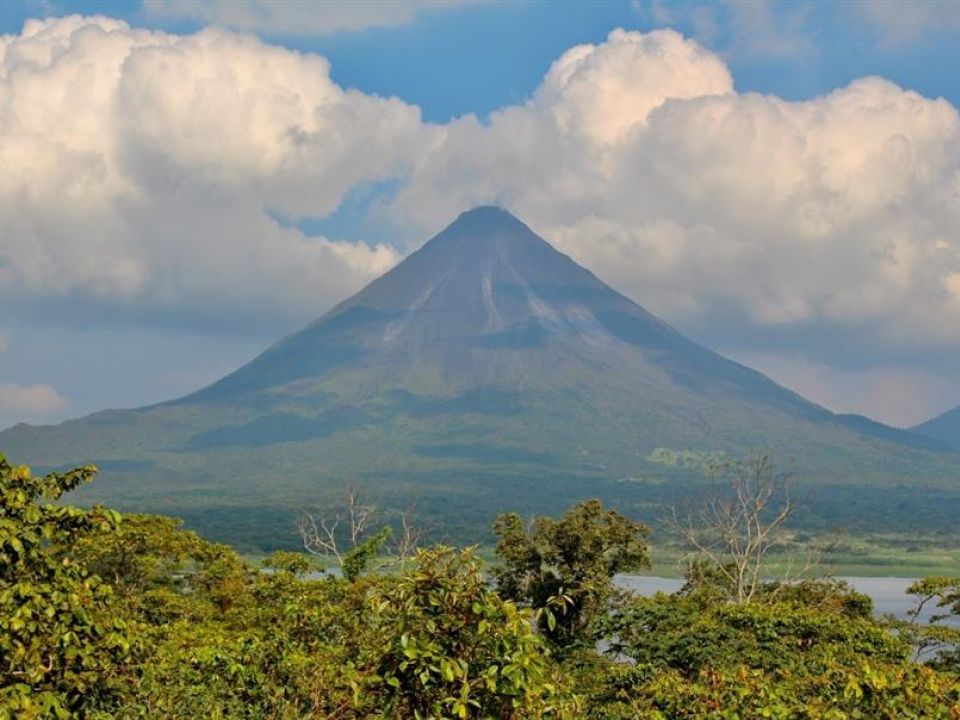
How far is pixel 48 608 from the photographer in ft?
26.6

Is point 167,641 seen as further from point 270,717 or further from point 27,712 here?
point 27,712

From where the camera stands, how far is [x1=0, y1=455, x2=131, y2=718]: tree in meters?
8.05

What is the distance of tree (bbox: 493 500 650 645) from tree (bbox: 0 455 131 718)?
24472mm

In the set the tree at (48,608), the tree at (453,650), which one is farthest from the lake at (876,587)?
the tree at (453,650)

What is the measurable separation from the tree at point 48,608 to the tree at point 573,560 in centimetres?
2447

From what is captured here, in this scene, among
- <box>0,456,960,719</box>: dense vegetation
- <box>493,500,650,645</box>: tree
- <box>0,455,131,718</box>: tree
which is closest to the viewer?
<box>0,456,960,719</box>: dense vegetation

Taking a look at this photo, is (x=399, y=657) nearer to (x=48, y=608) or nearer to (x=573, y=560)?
(x=48, y=608)

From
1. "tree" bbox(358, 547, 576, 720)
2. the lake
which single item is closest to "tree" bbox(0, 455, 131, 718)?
"tree" bbox(358, 547, 576, 720)

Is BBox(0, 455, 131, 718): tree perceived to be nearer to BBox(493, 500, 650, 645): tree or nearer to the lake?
BBox(493, 500, 650, 645): tree

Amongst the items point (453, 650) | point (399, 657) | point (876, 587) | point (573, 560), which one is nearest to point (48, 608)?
point (399, 657)

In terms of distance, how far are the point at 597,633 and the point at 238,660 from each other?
17321mm

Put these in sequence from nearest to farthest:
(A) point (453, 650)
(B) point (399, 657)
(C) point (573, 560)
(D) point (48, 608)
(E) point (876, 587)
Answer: (B) point (399, 657) → (A) point (453, 650) → (D) point (48, 608) → (C) point (573, 560) → (E) point (876, 587)

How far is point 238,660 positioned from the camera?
45.6 feet

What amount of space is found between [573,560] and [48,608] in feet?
87.2
